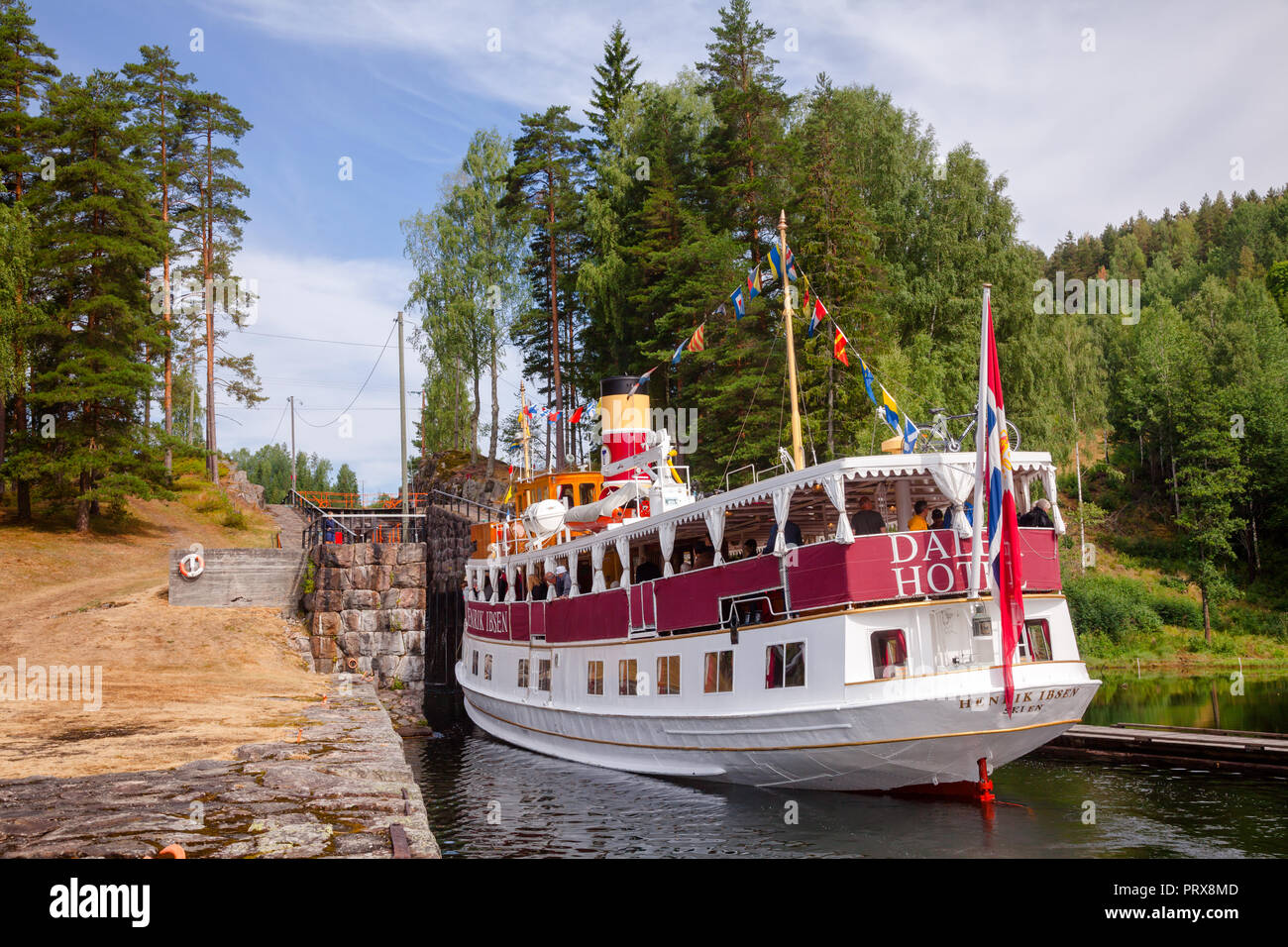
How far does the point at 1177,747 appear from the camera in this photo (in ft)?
65.6

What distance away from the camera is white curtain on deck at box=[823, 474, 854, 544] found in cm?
1498

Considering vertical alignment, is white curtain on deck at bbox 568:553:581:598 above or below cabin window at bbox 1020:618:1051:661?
above

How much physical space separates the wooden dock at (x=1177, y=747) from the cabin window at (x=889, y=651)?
5616mm

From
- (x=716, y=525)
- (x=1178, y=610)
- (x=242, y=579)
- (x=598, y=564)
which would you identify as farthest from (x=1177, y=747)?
(x=242, y=579)

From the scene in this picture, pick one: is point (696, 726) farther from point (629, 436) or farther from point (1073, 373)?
point (1073, 373)

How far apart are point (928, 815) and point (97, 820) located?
39.4ft

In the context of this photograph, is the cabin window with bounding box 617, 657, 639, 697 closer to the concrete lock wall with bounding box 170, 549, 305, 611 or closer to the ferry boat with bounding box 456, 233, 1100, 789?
the ferry boat with bounding box 456, 233, 1100, 789

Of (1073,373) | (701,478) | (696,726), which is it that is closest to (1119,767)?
(696,726)

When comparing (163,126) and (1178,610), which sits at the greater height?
(163,126)

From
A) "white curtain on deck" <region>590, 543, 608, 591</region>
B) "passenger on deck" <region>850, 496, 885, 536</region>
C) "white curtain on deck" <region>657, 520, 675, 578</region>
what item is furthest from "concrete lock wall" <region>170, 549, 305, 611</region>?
"passenger on deck" <region>850, 496, 885, 536</region>

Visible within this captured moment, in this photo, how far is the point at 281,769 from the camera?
13688 mm

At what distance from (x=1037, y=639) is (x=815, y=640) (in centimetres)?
390

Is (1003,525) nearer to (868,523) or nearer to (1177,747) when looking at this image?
(868,523)

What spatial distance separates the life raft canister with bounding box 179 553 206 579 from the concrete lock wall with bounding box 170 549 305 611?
0.14m
